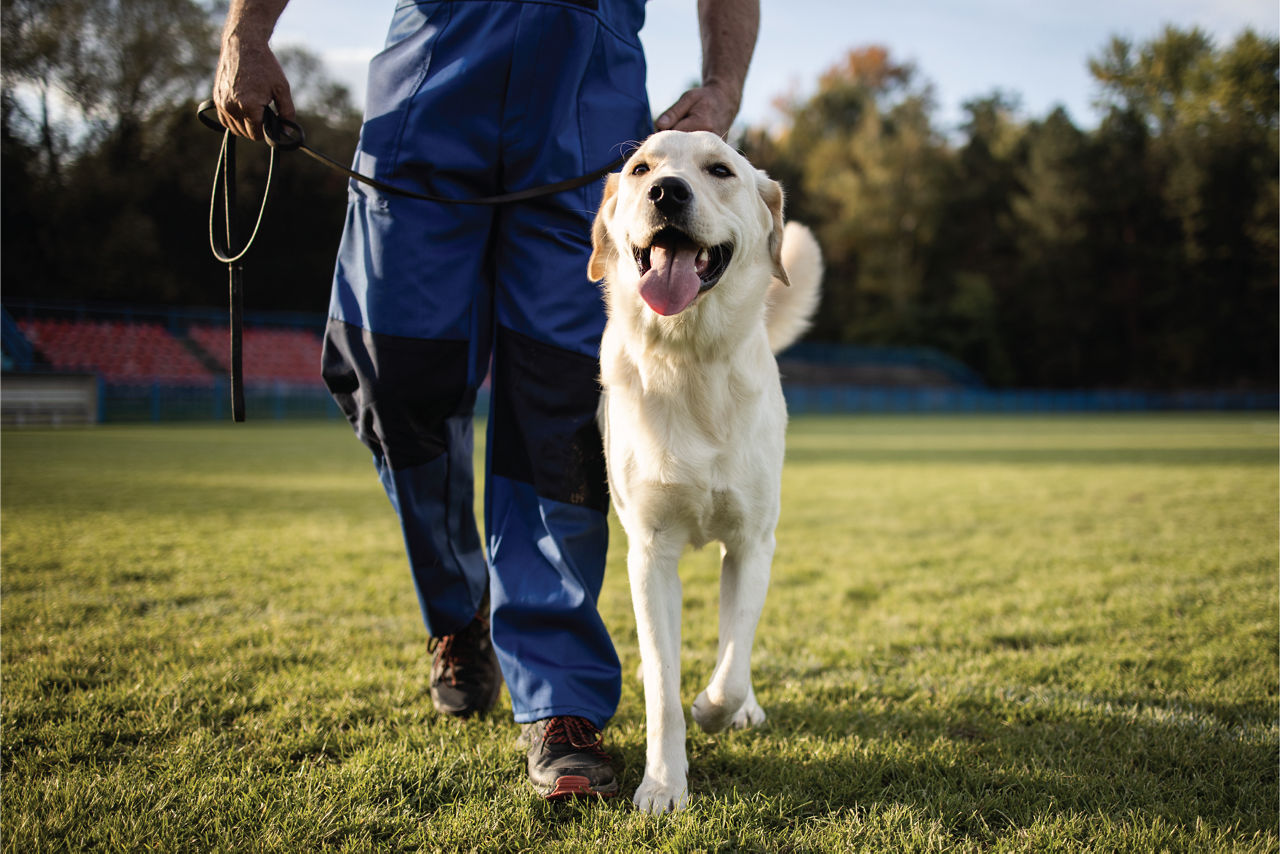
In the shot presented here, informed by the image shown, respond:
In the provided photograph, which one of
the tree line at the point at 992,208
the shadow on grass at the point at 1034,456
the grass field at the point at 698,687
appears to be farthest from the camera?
the tree line at the point at 992,208

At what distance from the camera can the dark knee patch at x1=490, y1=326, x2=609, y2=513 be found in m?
2.24

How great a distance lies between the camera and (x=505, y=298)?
2.29m

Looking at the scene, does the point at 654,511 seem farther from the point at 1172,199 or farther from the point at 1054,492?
the point at 1172,199

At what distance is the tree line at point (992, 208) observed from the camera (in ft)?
86.8

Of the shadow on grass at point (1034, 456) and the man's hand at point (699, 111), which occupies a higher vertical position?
the man's hand at point (699, 111)

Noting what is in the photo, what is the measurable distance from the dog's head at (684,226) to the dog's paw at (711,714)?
102 centimetres

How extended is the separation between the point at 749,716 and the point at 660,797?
0.57m

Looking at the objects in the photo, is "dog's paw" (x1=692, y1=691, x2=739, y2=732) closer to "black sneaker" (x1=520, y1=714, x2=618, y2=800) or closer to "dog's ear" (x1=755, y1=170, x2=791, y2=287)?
"black sneaker" (x1=520, y1=714, x2=618, y2=800)

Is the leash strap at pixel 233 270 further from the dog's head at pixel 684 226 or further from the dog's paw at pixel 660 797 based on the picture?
the dog's paw at pixel 660 797

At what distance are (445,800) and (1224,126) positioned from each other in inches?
1815

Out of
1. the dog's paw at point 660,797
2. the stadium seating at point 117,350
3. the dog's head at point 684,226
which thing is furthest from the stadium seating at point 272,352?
the dog's paw at point 660,797

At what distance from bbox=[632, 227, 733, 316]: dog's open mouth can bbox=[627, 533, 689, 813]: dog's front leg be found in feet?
1.98

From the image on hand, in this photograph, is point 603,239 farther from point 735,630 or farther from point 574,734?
point 574,734

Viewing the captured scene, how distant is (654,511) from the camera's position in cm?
200
